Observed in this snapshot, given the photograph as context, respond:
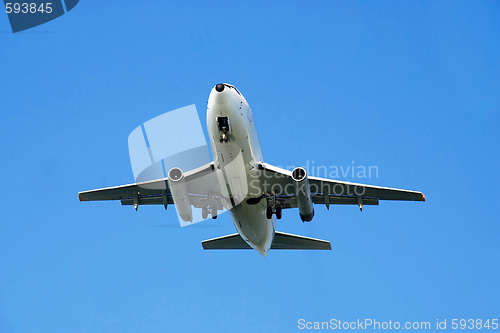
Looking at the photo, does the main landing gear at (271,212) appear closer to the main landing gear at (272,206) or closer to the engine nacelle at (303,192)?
the main landing gear at (272,206)

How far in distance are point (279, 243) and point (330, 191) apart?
17.4 feet

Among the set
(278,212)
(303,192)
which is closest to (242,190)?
(278,212)

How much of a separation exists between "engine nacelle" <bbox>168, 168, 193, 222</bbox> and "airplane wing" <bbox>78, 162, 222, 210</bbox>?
61.9 inches

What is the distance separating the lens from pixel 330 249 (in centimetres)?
3772

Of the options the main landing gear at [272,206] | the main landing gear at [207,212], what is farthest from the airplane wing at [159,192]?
the main landing gear at [272,206]

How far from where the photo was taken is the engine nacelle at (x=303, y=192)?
30.2 meters

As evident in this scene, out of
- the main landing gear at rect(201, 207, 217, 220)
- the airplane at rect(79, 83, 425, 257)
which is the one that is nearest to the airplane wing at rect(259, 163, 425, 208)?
the airplane at rect(79, 83, 425, 257)

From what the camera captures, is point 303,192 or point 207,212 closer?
point 303,192

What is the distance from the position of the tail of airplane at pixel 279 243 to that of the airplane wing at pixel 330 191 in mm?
2615

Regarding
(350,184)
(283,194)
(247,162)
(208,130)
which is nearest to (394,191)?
(350,184)

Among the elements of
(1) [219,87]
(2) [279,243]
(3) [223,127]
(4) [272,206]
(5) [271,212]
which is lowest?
(2) [279,243]

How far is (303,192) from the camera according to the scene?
30562 millimetres

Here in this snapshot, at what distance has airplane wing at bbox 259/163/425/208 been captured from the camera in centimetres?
3272

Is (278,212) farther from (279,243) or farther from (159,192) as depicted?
(159,192)
